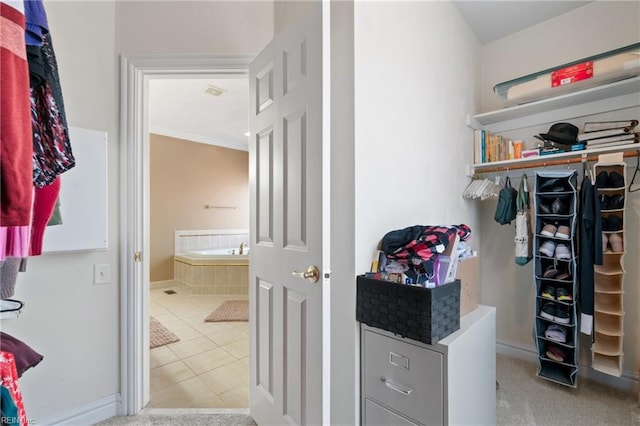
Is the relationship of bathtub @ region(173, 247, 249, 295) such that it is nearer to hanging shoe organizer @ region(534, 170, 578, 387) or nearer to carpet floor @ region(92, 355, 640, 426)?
carpet floor @ region(92, 355, 640, 426)

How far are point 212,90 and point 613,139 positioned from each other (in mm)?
3684

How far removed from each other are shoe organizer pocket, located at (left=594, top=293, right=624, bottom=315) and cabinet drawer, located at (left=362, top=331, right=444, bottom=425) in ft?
4.88

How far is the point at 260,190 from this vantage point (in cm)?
158

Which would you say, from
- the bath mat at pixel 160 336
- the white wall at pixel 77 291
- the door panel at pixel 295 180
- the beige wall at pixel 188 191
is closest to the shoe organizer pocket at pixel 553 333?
the door panel at pixel 295 180

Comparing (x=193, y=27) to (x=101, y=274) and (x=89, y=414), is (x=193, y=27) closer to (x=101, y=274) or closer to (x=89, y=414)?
(x=101, y=274)

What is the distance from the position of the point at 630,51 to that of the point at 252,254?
8.01 feet

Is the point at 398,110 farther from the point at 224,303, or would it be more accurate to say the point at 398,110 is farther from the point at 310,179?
the point at 224,303

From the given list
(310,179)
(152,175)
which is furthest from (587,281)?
(152,175)

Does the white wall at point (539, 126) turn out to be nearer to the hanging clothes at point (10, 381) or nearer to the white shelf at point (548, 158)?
the white shelf at point (548, 158)

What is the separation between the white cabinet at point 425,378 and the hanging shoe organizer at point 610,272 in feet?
3.43

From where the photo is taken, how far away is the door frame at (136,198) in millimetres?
1756

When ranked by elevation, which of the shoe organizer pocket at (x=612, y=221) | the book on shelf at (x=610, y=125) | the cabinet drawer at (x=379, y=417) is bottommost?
the cabinet drawer at (x=379, y=417)

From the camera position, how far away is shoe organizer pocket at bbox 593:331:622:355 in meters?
1.78

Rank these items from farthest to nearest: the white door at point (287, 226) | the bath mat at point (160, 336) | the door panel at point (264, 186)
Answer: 1. the bath mat at point (160, 336)
2. the door panel at point (264, 186)
3. the white door at point (287, 226)
